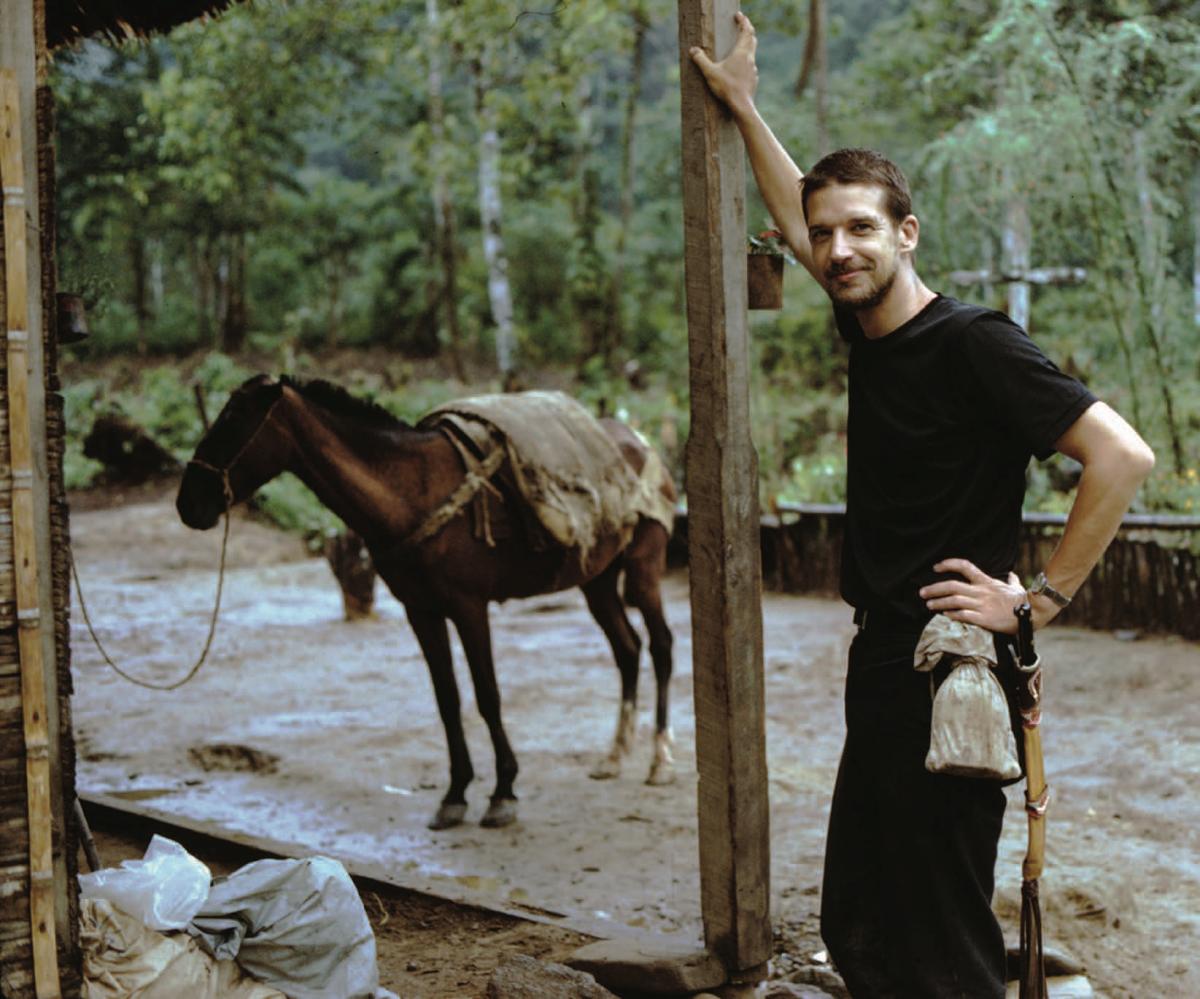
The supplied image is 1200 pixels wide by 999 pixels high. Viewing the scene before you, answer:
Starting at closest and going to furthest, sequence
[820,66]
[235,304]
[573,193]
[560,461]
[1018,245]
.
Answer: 1. [560,461]
2. [1018,245]
3. [820,66]
4. [573,193]
5. [235,304]

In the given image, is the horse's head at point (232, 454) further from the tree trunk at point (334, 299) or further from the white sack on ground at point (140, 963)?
the tree trunk at point (334, 299)

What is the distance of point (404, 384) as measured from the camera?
22109mm

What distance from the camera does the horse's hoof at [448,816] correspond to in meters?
5.65

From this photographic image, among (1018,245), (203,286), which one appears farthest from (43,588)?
(203,286)

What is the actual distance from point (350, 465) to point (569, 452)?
1117mm

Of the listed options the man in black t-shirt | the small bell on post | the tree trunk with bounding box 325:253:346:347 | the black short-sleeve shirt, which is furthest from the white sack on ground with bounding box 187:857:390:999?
the tree trunk with bounding box 325:253:346:347

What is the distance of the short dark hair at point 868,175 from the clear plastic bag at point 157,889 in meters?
2.17

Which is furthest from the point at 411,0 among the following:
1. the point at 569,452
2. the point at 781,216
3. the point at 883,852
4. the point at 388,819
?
the point at 883,852

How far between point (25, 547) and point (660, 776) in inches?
162

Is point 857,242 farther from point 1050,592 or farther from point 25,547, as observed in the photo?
point 25,547

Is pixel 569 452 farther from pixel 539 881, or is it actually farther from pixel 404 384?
pixel 404 384

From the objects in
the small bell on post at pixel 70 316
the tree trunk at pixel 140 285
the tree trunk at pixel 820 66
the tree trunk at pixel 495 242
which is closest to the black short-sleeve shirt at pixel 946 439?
the small bell on post at pixel 70 316

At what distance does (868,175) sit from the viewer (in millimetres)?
2619

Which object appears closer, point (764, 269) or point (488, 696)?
point (764, 269)
